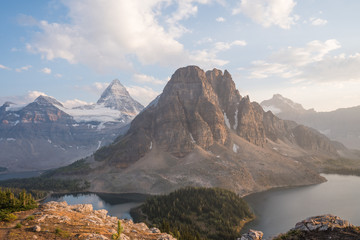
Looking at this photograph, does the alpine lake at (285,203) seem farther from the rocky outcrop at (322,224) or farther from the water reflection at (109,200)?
the rocky outcrop at (322,224)

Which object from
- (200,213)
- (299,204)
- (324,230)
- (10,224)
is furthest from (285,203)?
(10,224)

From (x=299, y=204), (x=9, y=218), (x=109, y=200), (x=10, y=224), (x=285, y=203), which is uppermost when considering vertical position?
(x=9, y=218)

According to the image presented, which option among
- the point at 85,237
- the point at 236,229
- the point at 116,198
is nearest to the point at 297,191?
the point at 236,229

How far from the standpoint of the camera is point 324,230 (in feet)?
116

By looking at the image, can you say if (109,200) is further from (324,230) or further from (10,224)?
(324,230)

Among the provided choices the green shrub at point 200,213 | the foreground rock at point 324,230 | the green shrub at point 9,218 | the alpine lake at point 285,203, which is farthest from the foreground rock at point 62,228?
the alpine lake at point 285,203

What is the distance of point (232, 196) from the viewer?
127188 mm

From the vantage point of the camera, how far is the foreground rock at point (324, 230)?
33.4m

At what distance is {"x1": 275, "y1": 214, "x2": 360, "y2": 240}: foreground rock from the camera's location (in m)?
33.4

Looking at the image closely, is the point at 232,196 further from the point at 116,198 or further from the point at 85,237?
the point at 85,237

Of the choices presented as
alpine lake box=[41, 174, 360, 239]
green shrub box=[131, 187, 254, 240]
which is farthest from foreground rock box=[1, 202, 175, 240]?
alpine lake box=[41, 174, 360, 239]

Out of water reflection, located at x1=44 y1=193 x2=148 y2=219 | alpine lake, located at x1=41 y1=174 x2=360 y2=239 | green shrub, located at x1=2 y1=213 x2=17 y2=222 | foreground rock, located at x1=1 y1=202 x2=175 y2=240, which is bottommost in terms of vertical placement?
water reflection, located at x1=44 y1=193 x2=148 y2=219

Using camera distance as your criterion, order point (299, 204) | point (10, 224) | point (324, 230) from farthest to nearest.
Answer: point (299, 204) → point (324, 230) → point (10, 224)

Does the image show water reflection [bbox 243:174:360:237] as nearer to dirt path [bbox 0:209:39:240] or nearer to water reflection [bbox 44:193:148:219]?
water reflection [bbox 44:193:148:219]
